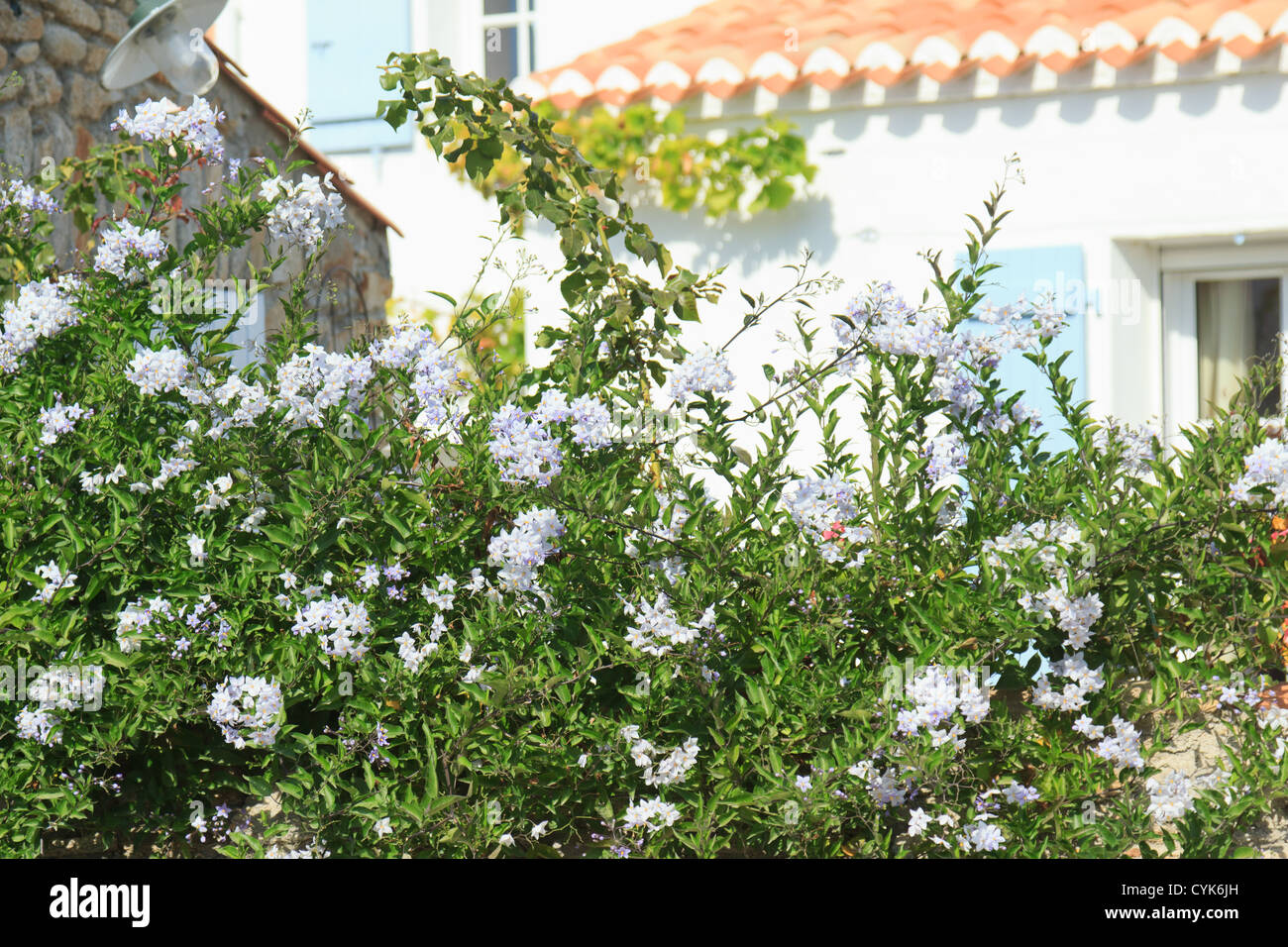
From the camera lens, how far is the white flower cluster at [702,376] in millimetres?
2600

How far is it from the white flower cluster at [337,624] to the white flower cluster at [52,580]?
1.63ft

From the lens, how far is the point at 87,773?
2.72 meters

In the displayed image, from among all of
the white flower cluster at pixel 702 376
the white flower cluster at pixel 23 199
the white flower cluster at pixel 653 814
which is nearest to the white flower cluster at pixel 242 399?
the white flower cluster at pixel 702 376

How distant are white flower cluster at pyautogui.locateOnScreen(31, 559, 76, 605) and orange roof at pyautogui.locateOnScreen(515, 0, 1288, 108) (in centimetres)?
516

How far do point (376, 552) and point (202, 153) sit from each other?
1.18m

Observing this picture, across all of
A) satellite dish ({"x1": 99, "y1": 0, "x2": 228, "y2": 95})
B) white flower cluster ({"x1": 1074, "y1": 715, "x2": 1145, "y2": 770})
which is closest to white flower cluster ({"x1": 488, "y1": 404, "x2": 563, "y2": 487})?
white flower cluster ({"x1": 1074, "y1": 715, "x2": 1145, "y2": 770})

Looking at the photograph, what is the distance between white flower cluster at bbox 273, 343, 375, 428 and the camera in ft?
8.75

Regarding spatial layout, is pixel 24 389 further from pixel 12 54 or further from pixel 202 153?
pixel 12 54

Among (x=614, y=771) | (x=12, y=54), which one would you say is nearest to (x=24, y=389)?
(x=614, y=771)

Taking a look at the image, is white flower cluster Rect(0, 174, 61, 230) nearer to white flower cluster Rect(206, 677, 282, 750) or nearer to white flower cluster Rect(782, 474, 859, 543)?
white flower cluster Rect(206, 677, 282, 750)

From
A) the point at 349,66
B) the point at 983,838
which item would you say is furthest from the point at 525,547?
the point at 349,66

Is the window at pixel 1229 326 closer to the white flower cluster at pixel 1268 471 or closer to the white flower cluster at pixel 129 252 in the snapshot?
the white flower cluster at pixel 1268 471
